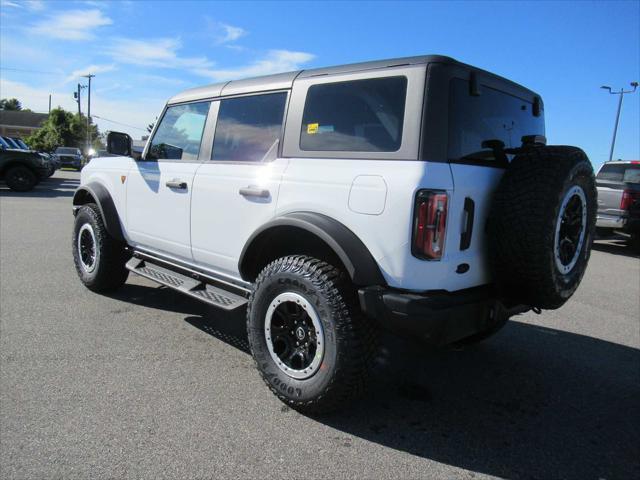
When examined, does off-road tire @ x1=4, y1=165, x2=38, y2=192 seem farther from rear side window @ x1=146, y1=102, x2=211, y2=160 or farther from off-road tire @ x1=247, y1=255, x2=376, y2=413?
off-road tire @ x1=247, y1=255, x2=376, y2=413

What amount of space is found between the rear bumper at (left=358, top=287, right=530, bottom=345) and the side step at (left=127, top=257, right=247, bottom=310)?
44.6 inches

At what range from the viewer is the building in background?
79231 millimetres

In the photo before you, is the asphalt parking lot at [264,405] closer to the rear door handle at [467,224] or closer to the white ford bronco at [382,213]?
the white ford bronco at [382,213]

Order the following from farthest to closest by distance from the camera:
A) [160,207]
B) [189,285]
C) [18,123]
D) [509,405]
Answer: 1. [18,123]
2. [160,207]
3. [189,285]
4. [509,405]

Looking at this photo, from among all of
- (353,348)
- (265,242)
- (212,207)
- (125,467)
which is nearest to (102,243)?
(212,207)

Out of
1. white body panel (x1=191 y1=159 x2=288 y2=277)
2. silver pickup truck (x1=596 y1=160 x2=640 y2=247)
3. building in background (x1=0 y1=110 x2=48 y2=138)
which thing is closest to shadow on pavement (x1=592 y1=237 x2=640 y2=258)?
silver pickup truck (x1=596 y1=160 x2=640 y2=247)

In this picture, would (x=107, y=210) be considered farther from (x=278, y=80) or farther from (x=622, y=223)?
(x=622, y=223)

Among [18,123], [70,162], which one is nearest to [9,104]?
[18,123]

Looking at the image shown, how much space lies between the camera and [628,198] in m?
9.36

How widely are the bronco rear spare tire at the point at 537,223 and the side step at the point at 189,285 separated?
1694 millimetres

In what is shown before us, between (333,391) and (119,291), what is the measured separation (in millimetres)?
3338

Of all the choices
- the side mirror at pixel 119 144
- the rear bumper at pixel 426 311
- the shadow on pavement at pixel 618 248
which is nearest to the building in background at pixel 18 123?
the shadow on pavement at pixel 618 248

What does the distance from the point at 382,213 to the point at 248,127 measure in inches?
57.4

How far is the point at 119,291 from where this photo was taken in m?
5.10
